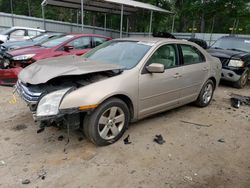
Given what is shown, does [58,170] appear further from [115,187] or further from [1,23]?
[1,23]

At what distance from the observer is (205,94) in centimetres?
543

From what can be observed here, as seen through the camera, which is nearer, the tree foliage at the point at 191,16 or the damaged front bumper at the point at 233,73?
the damaged front bumper at the point at 233,73

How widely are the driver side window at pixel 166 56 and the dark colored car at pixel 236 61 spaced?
3803 mm

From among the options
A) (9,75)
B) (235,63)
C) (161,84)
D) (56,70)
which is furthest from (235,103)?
(9,75)

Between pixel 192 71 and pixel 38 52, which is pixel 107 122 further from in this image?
pixel 38 52

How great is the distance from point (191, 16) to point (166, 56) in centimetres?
2109

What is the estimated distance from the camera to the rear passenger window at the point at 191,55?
15.2 feet

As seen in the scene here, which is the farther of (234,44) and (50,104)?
(234,44)

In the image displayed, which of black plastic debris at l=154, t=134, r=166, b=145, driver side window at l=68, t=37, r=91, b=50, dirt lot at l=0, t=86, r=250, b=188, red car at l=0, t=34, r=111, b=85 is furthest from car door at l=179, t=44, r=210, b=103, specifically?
driver side window at l=68, t=37, r=91, b=50

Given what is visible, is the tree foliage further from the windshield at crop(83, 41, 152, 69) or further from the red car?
the windshield at crop(83, 41, 152, 69)

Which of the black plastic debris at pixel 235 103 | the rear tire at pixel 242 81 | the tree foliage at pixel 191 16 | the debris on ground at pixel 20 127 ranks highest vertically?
the tree foliage at pixel 191 16

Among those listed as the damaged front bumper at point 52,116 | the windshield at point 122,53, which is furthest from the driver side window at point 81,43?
the damaged front bumper at point 52,116

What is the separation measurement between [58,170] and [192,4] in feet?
73.4

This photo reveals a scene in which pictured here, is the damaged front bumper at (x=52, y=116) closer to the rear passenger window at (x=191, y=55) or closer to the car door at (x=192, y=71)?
the car door at (x=192, y=71)
